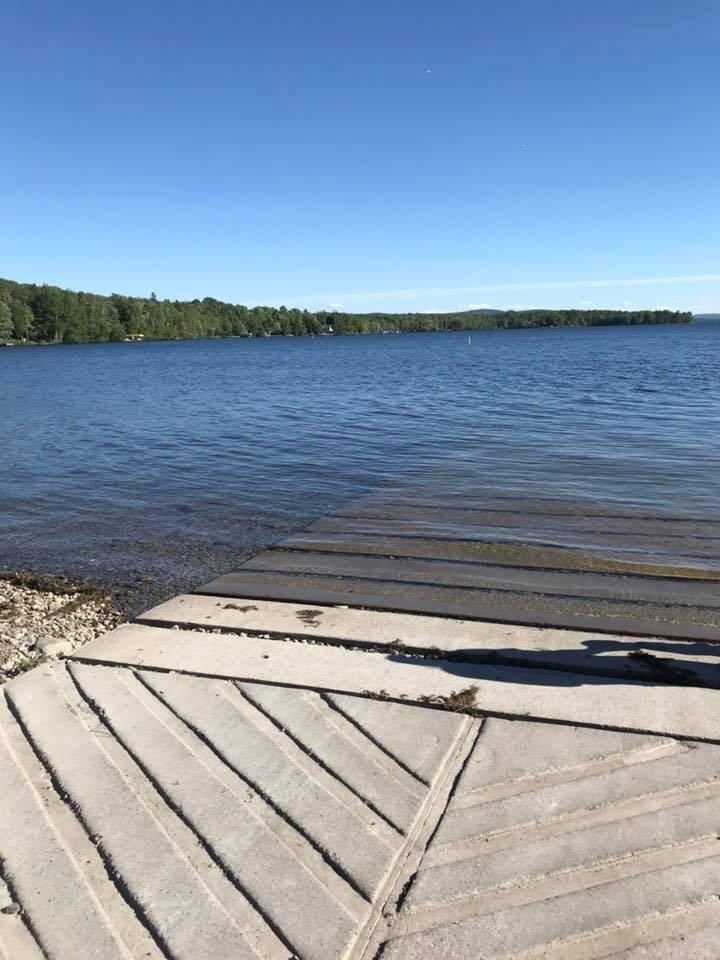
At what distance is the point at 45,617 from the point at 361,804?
4.78 m

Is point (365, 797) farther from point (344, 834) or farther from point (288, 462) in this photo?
point (288, 462)

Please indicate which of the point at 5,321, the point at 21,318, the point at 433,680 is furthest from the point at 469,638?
the point at 21,318

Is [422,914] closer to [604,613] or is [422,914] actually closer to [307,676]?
[307,676]

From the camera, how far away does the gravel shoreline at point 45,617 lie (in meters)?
6.41

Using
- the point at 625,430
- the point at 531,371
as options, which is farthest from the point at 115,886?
the point at 531,371

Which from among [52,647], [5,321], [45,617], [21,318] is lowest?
[45,617]

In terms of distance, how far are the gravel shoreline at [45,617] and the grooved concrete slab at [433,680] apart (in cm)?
49

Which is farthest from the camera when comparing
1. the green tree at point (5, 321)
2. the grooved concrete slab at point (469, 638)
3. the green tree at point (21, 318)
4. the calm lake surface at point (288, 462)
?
the green tree at point (21, 318)

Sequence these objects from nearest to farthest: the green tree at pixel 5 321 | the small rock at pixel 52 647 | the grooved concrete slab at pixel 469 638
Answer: the grooved concrete slab at pixel 469 638 → the small rock at pixel 52 647 → the green tree at pixel 5 321

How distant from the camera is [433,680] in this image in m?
5.57

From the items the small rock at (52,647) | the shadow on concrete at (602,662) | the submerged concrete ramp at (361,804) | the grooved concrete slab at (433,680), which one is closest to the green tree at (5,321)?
the small rock at (52,647)

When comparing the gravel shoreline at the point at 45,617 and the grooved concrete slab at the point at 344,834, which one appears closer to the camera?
the grooved concrete slab at the point at 344,834

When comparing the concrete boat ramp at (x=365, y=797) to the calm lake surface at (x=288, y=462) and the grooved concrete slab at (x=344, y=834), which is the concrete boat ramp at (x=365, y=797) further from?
the calm lake surface at (x=288, y=462)

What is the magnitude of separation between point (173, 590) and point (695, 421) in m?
Answer: 19.3
